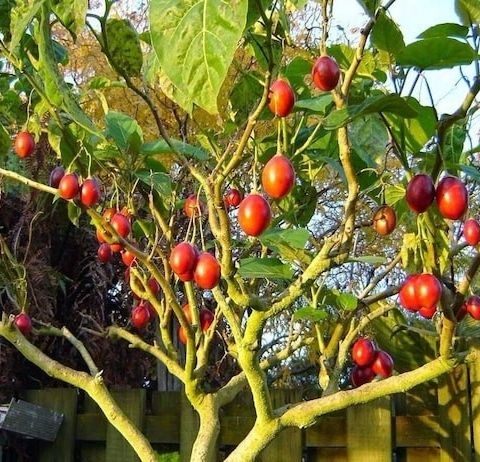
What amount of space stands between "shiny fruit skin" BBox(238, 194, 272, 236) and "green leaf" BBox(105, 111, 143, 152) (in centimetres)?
51

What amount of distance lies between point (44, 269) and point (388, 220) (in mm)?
1868

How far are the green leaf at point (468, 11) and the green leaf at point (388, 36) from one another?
0.08 meters

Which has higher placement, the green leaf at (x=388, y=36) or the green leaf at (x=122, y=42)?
the green leaf at (x=122, y=42)

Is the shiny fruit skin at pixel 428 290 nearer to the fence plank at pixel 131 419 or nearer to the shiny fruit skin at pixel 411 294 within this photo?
the shiny fruit skin at pixel 411 294

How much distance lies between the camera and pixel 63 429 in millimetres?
2395

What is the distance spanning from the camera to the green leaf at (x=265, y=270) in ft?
3.92

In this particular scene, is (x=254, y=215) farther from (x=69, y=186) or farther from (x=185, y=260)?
(x=69, y=186)

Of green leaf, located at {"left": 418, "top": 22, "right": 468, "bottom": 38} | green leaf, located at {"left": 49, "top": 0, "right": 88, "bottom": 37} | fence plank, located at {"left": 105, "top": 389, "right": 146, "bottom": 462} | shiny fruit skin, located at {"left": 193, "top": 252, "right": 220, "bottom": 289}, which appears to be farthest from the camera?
fence plank, located at {"left": 105, "top": 389, "right": 146, "bottom": 462}

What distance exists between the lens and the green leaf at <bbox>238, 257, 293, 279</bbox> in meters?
1.20

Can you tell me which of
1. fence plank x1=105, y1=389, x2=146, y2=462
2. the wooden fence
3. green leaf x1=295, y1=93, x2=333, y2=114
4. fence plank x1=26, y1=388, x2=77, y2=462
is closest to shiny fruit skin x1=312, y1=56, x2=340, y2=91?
green leaf x1=295, y1=93, x2=333, y2=114

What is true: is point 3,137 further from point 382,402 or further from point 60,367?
point 382,402

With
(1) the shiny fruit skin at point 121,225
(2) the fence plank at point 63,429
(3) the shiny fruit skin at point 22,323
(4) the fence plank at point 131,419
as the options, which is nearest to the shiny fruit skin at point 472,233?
(1) the shiny fruit skin at point 121,225

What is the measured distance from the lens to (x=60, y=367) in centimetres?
175

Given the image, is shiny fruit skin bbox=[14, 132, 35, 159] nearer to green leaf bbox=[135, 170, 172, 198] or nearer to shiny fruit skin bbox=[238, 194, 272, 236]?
green leaf bbox=[135, 170, 172, 198]
